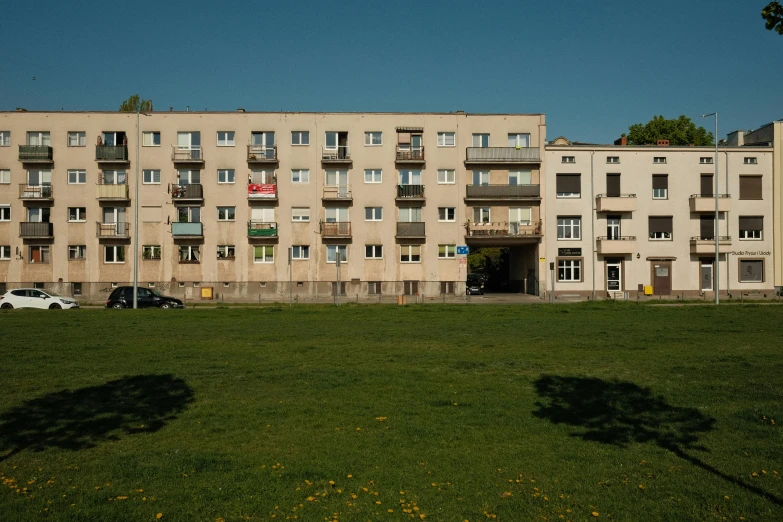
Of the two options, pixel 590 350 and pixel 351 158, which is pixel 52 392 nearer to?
pixel 590 350

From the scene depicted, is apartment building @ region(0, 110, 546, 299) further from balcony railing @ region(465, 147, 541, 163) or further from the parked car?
the parked car

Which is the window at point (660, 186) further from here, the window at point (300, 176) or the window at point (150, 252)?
the window at point (150, 252)

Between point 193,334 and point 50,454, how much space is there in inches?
560

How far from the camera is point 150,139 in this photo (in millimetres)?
57594

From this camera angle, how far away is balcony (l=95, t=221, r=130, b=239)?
186 ft

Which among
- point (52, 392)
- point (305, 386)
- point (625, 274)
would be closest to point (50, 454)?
point (52, 392)

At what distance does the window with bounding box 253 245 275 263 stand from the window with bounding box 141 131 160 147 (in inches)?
489

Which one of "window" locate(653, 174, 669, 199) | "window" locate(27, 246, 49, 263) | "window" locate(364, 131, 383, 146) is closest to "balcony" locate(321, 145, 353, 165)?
"window" locate(364, 131, 383, 146)

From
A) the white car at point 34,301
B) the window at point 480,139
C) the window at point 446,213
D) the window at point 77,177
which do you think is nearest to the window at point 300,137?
the window at point 446,213

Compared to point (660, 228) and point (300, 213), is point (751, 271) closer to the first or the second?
point (660, 228)

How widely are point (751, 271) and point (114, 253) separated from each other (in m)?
54.4

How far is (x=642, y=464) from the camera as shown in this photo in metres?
8.20

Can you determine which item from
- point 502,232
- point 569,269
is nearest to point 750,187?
point 569,269

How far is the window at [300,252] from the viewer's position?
5744 centimetres
